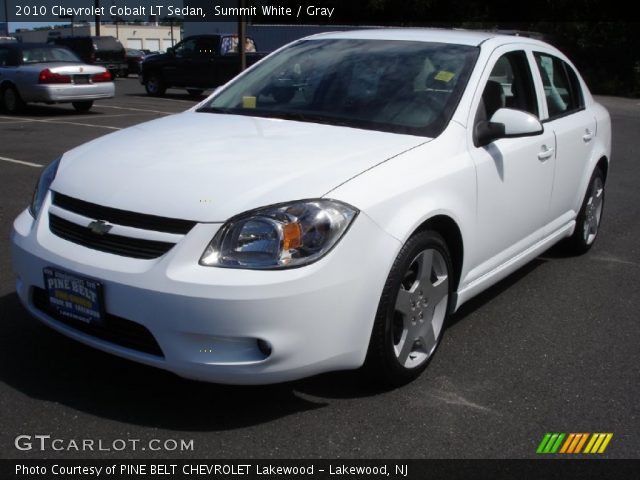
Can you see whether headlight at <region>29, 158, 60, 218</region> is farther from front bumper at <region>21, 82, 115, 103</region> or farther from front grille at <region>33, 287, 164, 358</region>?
front bumper at <region>21, 82, 115, 103</region>

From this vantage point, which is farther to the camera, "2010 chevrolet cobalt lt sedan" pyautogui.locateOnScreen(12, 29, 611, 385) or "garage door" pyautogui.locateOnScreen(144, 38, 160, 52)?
"garage door" pyautogui.locateOnScreen(144, 38, 160, 52)

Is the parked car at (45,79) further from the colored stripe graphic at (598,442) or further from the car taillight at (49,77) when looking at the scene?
the colored stripe graphic at (598,442)

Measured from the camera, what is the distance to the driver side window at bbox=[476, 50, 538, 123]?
444 centimetres

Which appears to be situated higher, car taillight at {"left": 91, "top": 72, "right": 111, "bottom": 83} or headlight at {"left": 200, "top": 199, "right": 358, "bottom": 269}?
headlight at {"left": 200, "top": 199, "right": 358, "bottom": 269}

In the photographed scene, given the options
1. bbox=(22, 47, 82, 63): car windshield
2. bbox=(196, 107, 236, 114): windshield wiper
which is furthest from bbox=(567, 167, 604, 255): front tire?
bbox=(22, 47, 82, 63): car windshield

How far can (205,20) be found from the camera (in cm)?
5081

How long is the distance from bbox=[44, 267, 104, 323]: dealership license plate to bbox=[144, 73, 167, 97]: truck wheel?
1996 cm

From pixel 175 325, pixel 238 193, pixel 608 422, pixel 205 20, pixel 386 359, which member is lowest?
pixel 205 20

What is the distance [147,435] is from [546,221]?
3.02 meters

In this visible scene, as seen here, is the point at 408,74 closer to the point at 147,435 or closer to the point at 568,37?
the point at 147,435

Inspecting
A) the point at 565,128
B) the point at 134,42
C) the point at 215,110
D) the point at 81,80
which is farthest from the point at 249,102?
the point at 134,42

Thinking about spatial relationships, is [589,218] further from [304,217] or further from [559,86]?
[304,217]

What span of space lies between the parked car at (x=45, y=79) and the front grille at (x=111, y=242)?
13.2m
